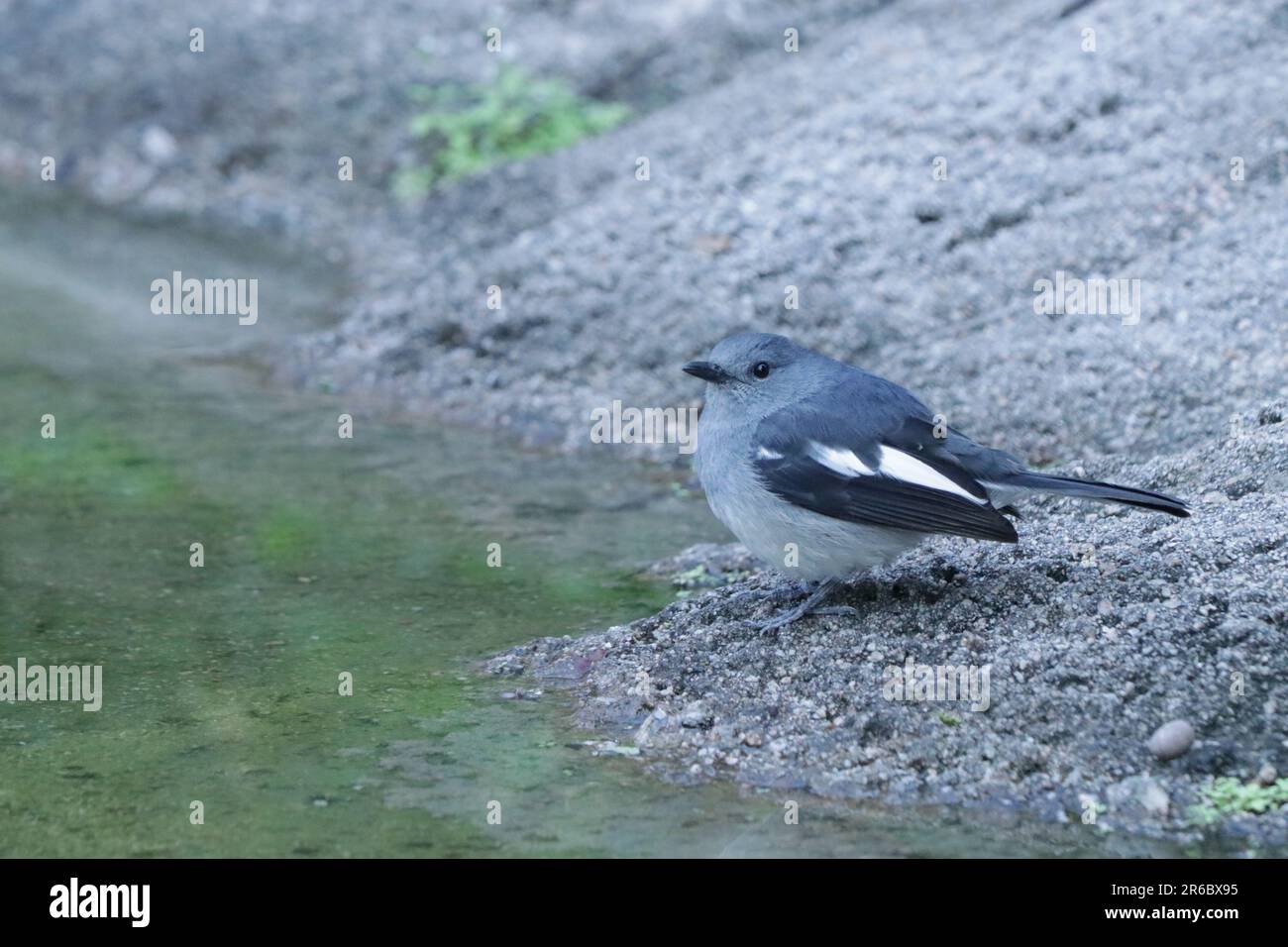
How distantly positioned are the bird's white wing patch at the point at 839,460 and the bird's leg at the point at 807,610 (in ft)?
1.83

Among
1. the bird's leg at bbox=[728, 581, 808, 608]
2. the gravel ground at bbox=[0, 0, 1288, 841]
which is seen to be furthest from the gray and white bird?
the gravel ground at bbox=[0, 0, 1288, 841]

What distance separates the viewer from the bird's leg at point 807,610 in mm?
5949

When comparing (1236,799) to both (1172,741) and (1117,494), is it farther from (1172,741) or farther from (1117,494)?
(1117,494)

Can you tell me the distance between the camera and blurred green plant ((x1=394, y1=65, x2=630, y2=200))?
45.4ft

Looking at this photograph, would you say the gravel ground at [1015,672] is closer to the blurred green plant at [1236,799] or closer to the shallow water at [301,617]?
the blurred green plant at [1236,799]

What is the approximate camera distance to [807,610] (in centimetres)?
601

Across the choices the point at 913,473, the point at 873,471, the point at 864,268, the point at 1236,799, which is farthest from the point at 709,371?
the point at 864,268

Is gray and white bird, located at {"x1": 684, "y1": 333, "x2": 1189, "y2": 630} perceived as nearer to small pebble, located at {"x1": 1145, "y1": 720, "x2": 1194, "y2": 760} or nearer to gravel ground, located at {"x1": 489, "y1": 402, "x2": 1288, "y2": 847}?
gravel ground, located at {"x1": 489, "y1": 402, "x2": 1288, "y2": 847}

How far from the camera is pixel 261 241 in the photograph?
13.6 meters

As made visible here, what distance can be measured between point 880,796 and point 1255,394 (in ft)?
11.8

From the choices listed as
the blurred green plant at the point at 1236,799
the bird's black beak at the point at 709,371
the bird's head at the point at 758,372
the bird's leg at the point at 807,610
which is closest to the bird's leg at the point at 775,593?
the bird's leg at the point at 807,610
